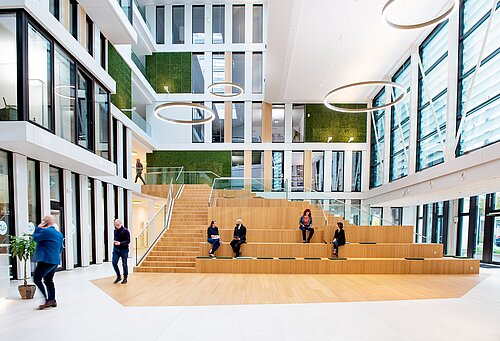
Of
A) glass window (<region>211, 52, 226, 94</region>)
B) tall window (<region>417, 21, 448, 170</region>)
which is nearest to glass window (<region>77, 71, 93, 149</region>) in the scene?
tall window (<region>417, 21, 448, 170</region>)

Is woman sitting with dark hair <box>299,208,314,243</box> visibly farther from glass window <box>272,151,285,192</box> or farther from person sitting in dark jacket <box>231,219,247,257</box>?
glass window <box>272,151,285,192</box>

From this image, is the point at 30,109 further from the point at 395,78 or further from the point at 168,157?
the point at 395,78

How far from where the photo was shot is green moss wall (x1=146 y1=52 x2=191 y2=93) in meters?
22.5

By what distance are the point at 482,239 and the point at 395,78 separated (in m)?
9.12

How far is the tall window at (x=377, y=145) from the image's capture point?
19527 millimetres

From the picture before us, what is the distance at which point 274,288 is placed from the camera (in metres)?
7.32

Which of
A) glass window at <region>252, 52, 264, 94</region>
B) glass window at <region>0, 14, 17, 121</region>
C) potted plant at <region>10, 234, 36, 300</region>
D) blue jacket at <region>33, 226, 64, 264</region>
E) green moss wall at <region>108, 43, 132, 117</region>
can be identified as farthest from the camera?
Result: glass window at <region>252, 52, 264, 94</region>

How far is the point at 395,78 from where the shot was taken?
1811cm

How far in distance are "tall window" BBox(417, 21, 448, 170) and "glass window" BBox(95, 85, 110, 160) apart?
461 inches

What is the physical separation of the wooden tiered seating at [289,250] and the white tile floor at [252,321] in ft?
12.0

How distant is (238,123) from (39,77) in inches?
602

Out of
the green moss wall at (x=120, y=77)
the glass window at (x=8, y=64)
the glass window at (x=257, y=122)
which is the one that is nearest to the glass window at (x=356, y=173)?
the glass window at (x=257, y=122)

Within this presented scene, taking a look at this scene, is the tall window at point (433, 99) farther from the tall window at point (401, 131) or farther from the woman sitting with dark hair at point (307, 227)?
the woman sitting with dark hair at point (307, 227)

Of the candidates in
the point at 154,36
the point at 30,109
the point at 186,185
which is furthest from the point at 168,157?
the point at 30,109
